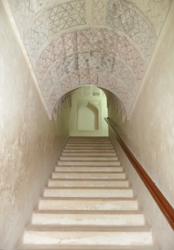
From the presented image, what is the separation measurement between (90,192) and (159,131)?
5.54ft

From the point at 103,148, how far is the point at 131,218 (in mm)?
2770

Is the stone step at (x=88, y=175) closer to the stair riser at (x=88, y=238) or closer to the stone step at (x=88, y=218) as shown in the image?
the stone step at (x=88, y=218)

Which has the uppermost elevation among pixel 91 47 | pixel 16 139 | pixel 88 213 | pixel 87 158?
pixel 91 47

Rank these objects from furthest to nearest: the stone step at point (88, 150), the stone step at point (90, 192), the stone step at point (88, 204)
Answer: the stone step at point (88, 150)
the stone step at point (90, 192)
the stone step at point (88, 204)

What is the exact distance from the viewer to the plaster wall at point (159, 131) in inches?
67.1

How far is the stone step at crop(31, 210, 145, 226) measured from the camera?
2496 mm

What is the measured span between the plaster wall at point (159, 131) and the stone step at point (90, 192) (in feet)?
1.11

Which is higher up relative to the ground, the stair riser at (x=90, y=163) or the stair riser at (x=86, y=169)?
the stair riser at (x=90, y=163)

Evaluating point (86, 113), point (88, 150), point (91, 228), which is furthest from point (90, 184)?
point (86, 113)

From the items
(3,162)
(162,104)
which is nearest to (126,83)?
(162,104)

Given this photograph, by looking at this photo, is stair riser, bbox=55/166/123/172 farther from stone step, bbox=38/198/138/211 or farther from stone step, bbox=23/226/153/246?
stone step, bbox=23/226/153/246

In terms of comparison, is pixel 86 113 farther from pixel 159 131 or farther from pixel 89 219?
pixel 159 131

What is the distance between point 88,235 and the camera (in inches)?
88.4

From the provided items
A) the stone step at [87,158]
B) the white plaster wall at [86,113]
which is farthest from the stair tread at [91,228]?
the white plaster wall at [86,113]
